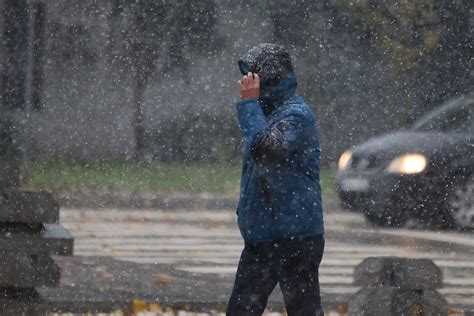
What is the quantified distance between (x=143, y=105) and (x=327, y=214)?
38.6ft

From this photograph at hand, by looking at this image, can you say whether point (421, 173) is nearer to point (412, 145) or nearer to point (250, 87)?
point (412, 145)

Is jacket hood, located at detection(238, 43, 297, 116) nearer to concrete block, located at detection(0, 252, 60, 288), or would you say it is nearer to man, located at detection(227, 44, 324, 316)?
man, located at detection(227, 44, 324, 316)

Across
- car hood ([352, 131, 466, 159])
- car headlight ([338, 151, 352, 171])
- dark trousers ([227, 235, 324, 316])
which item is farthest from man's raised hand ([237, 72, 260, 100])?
car headlight ([338, 151, 352, 171])

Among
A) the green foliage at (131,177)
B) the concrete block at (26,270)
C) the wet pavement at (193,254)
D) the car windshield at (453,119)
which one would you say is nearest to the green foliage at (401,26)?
the green foliage at (131,177)

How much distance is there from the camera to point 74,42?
29.7 metres

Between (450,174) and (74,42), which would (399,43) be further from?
(450,174)

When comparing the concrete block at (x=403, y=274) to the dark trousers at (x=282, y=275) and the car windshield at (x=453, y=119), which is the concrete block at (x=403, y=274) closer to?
the dark trousers at (x=282, y=275)

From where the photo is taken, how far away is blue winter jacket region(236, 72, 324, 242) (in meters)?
6.05

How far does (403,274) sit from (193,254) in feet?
19.9

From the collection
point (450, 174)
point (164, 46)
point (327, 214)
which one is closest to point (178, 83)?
point (164, 46)

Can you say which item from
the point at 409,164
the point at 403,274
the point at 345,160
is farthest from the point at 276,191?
the point at 345,160

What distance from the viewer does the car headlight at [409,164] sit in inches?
587

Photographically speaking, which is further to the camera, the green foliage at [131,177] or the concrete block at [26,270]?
the green foliage at [131,177]

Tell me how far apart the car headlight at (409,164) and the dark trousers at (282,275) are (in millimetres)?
8778
